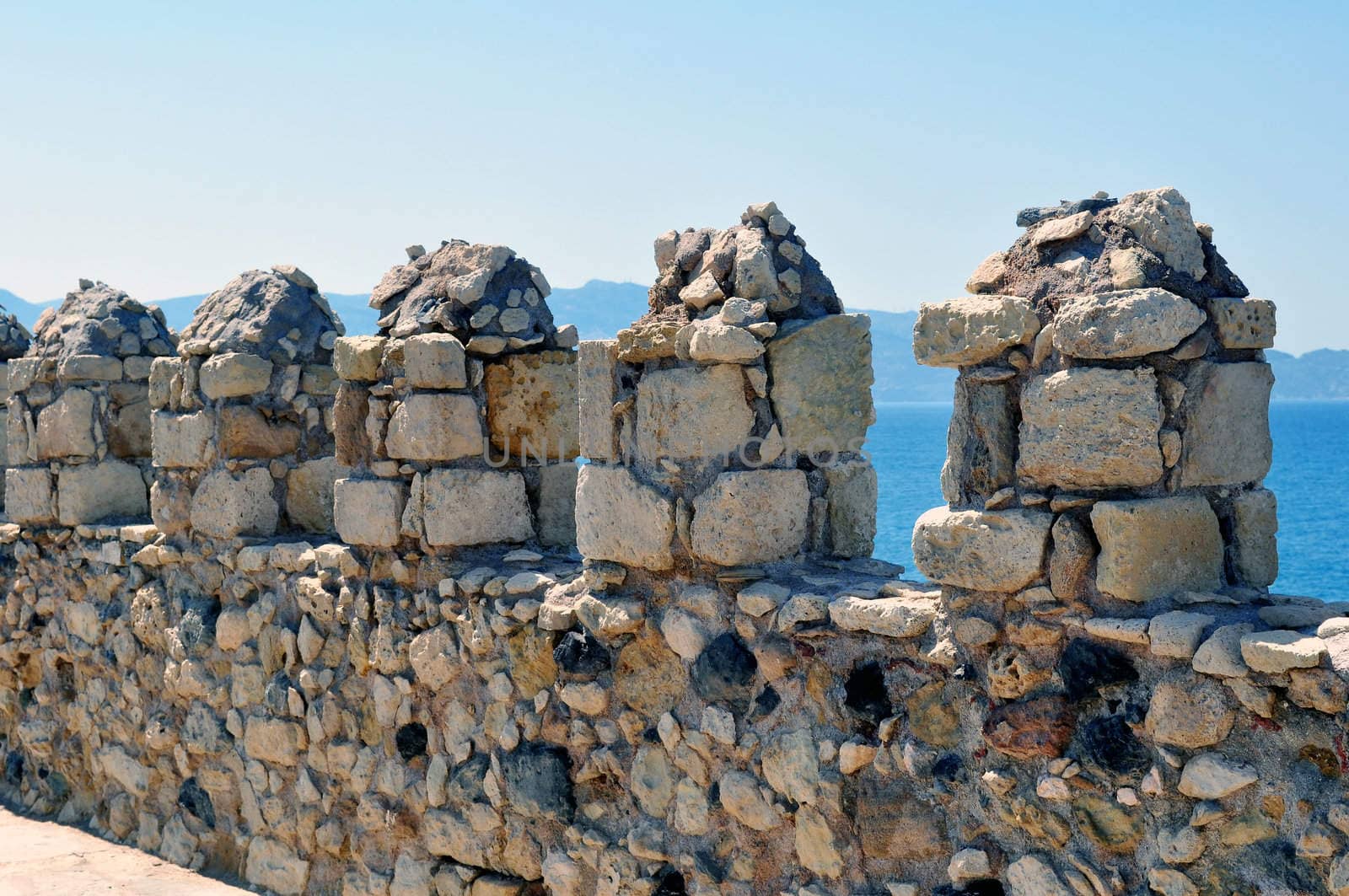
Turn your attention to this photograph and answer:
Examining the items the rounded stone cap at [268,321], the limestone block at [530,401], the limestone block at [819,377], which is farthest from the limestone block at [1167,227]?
the rounded stone cap at [268,321]

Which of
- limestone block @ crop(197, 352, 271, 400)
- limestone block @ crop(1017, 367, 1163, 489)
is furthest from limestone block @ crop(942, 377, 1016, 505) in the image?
limestone block @ crop(197, 352, 271, 400)

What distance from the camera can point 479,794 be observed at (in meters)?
5.48

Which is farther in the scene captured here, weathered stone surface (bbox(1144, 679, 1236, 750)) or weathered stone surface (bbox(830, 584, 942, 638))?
weathered stone surface (bbox(830, 584, 942, 638))

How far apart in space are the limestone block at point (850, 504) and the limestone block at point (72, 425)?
200 inches

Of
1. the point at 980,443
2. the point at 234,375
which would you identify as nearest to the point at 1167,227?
the point at 980,443

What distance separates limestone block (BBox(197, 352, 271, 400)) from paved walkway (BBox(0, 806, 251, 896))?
7.67ft

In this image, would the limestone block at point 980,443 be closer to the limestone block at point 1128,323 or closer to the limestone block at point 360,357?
the limestone block at point 1128,323

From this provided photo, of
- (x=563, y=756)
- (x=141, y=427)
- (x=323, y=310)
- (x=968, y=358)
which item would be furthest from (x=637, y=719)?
(x=141, y=427)

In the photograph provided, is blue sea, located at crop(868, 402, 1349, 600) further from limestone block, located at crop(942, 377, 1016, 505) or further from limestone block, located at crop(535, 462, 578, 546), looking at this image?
limestone block, located at crop(942, 377, 1016, 505)

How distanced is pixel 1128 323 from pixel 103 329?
21.1ft

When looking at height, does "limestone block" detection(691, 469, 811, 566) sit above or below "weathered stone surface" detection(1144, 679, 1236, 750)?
above

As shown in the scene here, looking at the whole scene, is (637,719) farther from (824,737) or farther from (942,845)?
(942,845)

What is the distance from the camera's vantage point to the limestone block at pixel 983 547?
12.4 ft

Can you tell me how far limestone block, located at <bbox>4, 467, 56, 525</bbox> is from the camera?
324 inches
